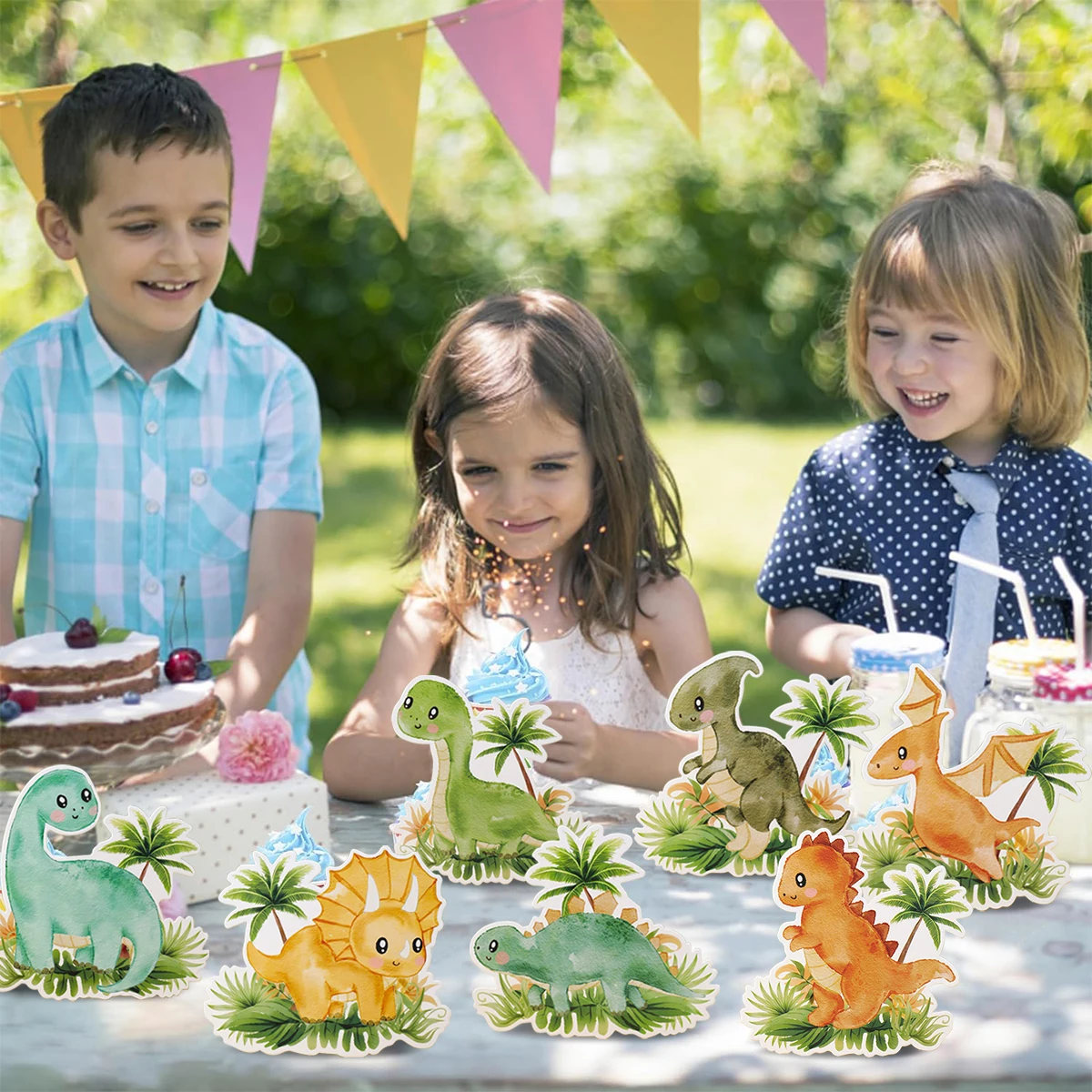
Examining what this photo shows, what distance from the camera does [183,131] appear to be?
2.12 meters

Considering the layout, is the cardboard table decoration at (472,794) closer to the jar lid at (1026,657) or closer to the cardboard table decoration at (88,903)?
the cardboard table decoration at (88,903)

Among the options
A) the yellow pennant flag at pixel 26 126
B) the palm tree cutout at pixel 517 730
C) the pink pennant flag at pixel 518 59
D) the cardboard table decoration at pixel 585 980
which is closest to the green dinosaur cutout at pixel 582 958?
the cardboard table decoration at pixel 585 980

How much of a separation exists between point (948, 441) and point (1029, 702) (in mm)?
656

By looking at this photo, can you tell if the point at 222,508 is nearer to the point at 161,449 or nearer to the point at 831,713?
the point at 161,449

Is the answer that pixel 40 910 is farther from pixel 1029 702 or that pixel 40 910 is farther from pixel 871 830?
pixel 1029 702

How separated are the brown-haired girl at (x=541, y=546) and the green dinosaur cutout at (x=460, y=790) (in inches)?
10.9

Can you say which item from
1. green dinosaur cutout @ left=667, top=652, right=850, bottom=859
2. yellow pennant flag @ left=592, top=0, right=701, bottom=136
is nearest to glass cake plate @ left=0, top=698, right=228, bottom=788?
green dinosaur cutout @ left=667, top=652, right=850, bottom=859

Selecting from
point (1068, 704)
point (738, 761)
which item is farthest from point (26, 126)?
point (1068, 704)

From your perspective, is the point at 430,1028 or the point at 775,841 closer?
the point at 430,1028

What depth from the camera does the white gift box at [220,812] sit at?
1.61 m

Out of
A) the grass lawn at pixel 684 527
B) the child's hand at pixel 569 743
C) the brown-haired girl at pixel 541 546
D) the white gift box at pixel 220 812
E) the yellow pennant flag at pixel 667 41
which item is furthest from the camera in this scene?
the grass lawn at pixel 684 527

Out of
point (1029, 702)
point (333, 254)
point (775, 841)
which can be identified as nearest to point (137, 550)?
point (775, 841)

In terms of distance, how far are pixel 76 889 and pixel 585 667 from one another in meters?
0.92

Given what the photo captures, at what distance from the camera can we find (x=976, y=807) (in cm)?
155
